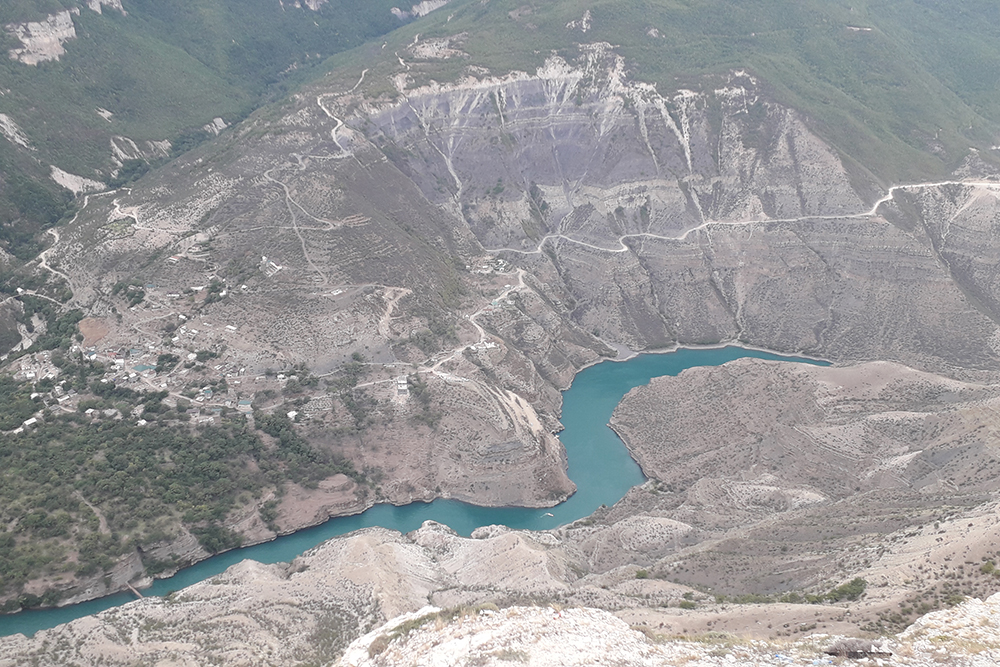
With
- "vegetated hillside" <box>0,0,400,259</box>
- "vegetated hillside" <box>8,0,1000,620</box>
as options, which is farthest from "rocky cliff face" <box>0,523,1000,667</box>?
"vegetated hillside" <box>0,0,400,259</box>

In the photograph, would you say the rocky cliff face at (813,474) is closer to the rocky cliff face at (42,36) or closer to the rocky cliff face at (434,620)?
the rocky cliff face at (434,620)

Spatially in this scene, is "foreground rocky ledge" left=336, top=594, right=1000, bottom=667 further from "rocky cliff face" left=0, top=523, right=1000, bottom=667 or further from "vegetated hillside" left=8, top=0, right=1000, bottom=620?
"vegetated hillside" left=8, top=0, right=1000, bottom=620

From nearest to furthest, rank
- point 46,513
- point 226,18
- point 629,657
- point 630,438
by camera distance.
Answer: point 629,657
point 46,513
point 630,438
point 226,18

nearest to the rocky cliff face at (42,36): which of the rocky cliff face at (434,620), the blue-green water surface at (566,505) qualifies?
the blue-green water surface at (566,505)

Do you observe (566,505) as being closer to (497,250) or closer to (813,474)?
(813,474)

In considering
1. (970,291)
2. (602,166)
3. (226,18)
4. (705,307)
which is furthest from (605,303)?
(226,18)

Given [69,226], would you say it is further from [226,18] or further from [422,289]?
[226,18]
